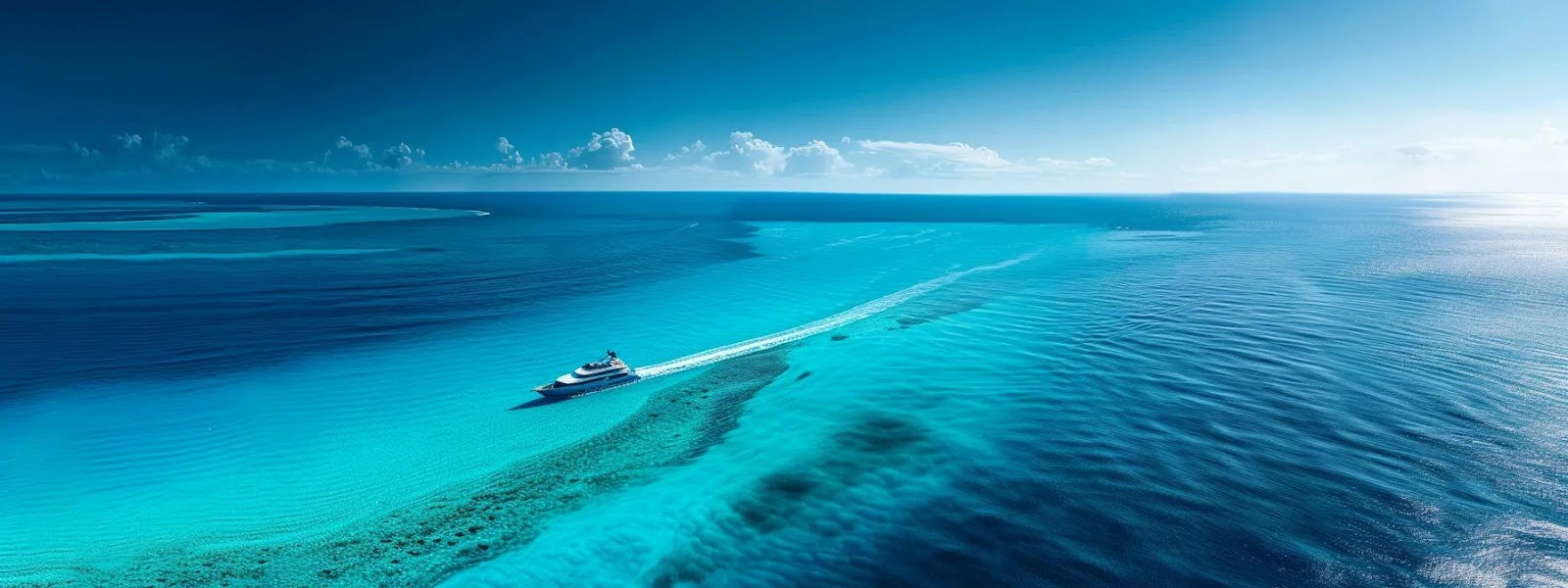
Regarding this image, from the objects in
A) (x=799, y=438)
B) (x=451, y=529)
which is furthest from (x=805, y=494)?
(x=451, y=529)

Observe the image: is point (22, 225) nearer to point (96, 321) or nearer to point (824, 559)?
point (96, 321)

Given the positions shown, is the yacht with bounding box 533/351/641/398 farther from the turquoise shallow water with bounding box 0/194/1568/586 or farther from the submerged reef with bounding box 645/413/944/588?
the submerged reef with bounding box 645/413/944/588

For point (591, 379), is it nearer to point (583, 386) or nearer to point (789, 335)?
point (583, 386)

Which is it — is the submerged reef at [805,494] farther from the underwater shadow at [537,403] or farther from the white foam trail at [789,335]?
the underwater shadow at [537,403]

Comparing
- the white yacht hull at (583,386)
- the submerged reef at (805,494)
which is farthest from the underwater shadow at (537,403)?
the submerged reef at (805,494)

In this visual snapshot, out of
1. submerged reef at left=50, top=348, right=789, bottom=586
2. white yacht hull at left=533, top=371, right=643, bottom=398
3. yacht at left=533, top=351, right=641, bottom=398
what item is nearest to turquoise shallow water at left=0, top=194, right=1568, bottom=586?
submerged reef at left=50, top=348, right=789, bottom=586
